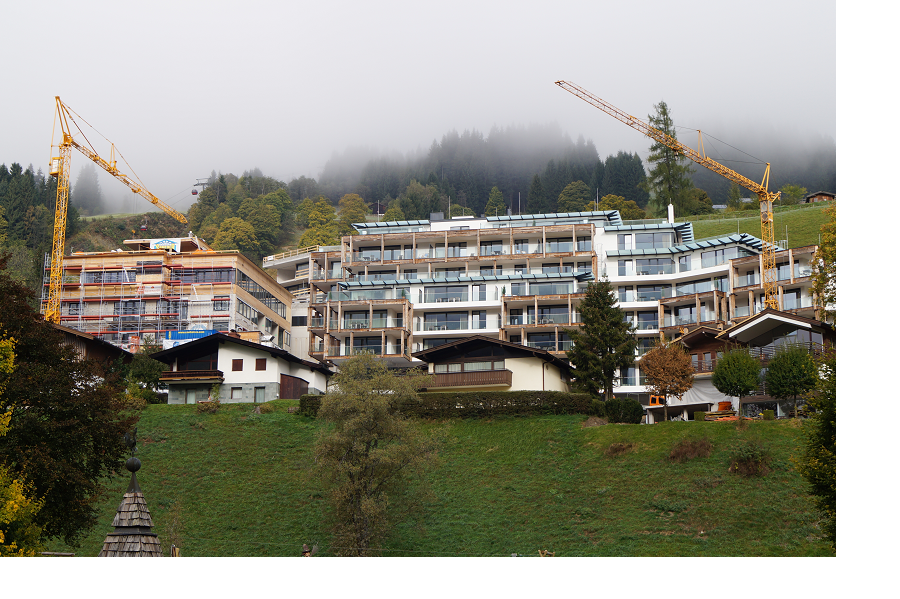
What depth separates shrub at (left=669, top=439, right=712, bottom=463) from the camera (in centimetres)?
4297

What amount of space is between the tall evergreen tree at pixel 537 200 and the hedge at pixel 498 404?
118042 mm

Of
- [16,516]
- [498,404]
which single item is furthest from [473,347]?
[16,516]

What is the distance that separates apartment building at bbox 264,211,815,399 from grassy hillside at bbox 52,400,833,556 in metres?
31.7

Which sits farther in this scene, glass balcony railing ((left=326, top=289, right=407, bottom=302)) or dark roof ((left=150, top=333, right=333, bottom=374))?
glass balcony railing ((left=326, top=289, right=407, bottom=302))

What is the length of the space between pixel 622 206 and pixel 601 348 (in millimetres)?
97182

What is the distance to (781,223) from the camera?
369ft

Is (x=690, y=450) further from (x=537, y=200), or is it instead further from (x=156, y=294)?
(x=537, y=200)

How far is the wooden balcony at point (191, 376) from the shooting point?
64688 mm

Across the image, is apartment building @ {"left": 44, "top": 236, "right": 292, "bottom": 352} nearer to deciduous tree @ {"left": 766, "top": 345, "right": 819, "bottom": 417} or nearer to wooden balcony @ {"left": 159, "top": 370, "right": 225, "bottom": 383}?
wooden balcony @ {"left": 159, "top": 370, "right": 225, "bottom": 383}

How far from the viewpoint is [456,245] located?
9481 cm

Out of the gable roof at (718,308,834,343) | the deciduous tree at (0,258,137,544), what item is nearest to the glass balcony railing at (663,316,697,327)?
the gable roof at (718,308,834,343)

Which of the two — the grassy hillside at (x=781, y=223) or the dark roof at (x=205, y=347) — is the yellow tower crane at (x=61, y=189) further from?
the grassy hillside at (x=781, y=223)

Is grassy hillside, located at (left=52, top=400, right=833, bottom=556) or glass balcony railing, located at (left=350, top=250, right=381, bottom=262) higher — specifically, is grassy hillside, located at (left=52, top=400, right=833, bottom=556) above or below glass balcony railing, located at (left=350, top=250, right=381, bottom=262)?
below

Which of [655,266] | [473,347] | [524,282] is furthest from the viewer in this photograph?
[655,266]
